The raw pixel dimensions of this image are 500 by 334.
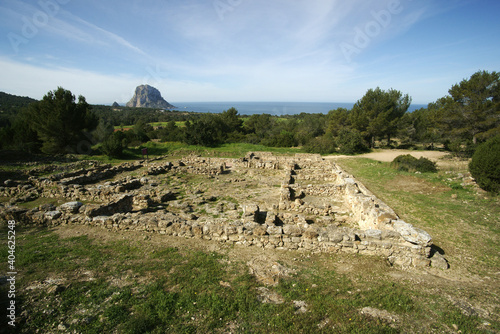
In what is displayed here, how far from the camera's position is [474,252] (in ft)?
22.1

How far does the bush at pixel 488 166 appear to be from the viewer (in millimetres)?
10984

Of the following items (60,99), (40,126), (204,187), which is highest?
(60,99)

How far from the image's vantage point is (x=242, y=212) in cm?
959

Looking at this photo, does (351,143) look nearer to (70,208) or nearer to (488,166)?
(488,166)

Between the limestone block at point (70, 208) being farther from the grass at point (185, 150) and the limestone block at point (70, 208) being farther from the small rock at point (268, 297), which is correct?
the grass at point (185, 150)

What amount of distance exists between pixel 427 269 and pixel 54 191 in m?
16.8

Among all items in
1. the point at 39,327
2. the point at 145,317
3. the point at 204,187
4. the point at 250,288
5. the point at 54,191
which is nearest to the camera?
the point at 39,327

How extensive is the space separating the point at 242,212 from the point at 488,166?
12888 millimetres

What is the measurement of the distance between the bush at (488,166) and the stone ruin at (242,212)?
20.5 feet

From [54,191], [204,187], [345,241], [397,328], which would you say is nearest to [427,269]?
[345,241]

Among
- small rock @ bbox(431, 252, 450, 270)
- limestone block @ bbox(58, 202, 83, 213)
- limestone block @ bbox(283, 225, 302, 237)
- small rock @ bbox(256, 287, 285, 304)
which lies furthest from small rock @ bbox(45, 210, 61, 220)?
small rock @ bbox(431, 252, 450, 270)

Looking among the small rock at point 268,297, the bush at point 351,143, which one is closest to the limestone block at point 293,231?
the small rock at point 268,297

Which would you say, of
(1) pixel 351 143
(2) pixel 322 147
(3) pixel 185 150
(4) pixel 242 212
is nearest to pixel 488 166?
(4) pixel 242 212

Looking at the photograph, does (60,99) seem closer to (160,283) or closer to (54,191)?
(54,191)
